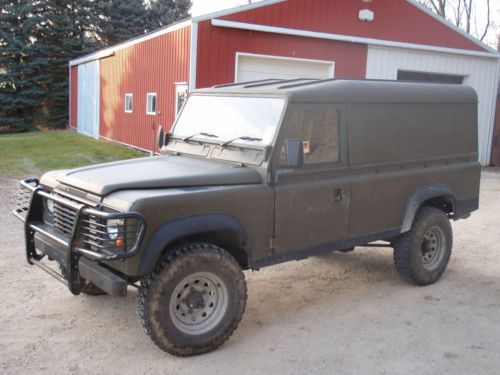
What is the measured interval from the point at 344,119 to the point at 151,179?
1925 millimetres

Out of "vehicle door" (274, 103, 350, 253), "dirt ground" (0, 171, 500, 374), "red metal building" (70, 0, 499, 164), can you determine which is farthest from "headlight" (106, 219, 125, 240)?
"red metal building" (70, 0, 499, 164)

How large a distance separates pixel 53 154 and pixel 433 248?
13152mm

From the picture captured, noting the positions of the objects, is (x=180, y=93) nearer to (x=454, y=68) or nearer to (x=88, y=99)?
(x=454, y=68)

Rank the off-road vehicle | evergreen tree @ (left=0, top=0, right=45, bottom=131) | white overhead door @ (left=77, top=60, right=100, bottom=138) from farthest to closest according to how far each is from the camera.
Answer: evergreen tree @ (left=0, top=0, right=45, bottom=131), white overhead door @ (left=77, top=60, right=100, bottom=138), the off-road vehicle

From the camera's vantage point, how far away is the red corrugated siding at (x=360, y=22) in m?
13.2

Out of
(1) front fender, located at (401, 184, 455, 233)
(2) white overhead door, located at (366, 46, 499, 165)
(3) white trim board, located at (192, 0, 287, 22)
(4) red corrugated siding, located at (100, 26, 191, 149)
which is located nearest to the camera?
(1) front fender, located at (401, 184, 455, 233)

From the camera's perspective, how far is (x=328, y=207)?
4945 mm

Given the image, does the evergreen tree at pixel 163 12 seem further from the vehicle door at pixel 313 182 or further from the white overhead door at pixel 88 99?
the vehicle door at pixel 313 182

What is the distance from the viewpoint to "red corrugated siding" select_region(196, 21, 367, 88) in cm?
1266

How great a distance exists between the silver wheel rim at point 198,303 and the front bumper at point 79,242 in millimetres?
482

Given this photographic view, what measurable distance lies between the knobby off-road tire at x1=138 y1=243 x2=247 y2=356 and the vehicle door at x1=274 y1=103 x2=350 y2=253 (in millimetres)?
591

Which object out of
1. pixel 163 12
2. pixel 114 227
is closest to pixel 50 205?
pixel 114 227

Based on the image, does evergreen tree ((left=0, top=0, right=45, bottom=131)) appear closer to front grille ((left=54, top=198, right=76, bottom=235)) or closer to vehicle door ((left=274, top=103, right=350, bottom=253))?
front grille ((left=54, top=198, right=76, bottom=235))

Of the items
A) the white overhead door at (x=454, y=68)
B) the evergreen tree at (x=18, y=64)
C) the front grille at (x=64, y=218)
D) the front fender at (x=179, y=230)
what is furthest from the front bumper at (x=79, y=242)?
the evergreen tree at (x=18, y=64)
